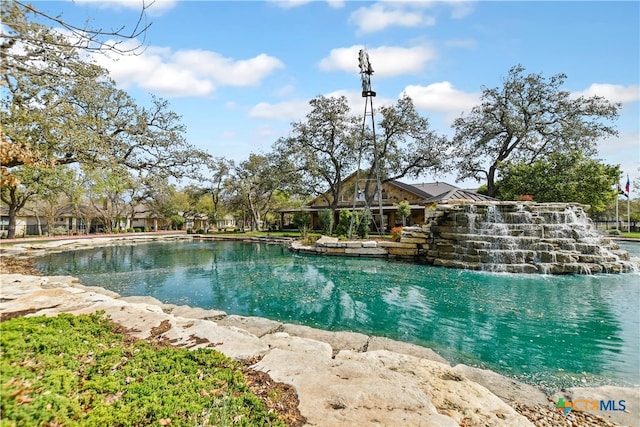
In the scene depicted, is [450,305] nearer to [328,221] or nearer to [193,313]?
[193,313]

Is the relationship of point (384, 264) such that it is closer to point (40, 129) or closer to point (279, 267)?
point (279, 267)

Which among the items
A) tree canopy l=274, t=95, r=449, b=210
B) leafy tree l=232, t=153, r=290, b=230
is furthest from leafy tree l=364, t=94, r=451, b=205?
leafy tree l=232, t=153, r=290, b=230

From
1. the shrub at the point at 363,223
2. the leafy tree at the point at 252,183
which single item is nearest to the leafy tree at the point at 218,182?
the leafy tree at the point at 252,183

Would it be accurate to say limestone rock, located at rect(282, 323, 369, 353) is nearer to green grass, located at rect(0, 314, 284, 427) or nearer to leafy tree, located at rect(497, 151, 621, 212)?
green grass, located at rect(0, 314, 284, 427)

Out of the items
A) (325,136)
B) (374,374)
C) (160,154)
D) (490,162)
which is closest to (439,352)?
A: (374,374)

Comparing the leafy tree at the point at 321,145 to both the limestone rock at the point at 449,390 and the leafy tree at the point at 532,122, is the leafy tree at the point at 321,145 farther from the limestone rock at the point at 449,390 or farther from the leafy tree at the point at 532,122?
the limestone rock at the point at 449,390

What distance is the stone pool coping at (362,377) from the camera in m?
2.46

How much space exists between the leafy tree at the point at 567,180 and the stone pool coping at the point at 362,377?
21.7m

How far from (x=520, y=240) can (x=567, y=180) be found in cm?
1252

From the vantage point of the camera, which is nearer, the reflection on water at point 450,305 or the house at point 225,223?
the reflection on water at point 450,305

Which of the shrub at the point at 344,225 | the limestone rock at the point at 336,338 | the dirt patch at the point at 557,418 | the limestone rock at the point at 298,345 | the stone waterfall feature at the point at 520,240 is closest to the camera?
the dirt patch at the point at 557,418

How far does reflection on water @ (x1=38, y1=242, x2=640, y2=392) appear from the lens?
4547 millimetres

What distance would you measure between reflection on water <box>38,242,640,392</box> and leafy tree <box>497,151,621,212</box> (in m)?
12.5

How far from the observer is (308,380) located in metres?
2.88
